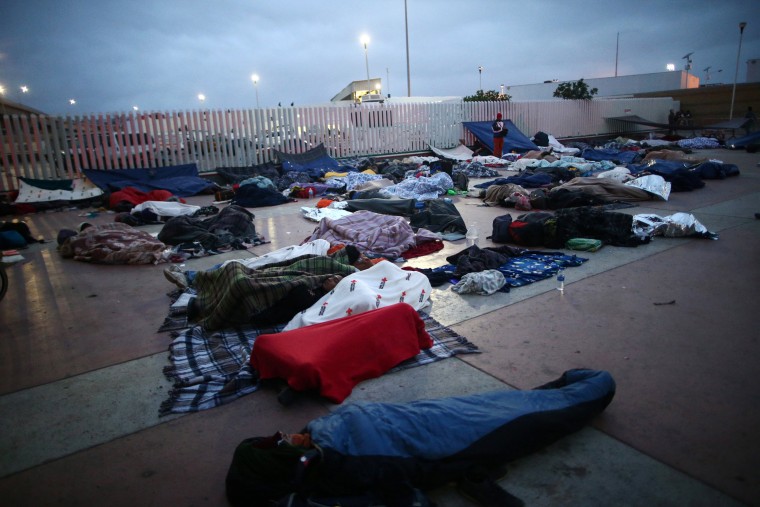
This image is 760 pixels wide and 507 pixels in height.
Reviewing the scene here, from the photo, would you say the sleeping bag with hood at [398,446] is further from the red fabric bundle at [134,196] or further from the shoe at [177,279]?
the red fabric bundle at [134,196]

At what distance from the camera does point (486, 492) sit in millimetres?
1818

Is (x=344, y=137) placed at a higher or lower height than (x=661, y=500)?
higher

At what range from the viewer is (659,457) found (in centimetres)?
202

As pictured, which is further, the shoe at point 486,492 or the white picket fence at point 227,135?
the white picket fence at point 227,135

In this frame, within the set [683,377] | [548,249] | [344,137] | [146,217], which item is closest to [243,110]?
[344,137]

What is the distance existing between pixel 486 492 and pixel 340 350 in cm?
→ 115

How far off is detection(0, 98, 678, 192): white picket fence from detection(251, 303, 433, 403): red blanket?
1089cm

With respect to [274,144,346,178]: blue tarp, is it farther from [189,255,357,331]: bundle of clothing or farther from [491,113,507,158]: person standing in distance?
[189,255,357,331]: bundle of clothing

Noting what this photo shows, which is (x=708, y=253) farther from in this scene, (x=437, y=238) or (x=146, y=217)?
(x=146, y=217)

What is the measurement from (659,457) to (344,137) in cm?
1401

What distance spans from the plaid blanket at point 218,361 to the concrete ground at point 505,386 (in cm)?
8

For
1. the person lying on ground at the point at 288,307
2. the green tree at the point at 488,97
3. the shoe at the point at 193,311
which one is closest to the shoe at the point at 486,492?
the person lying on ground at the point at 288,307

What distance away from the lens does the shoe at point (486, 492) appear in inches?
70.2

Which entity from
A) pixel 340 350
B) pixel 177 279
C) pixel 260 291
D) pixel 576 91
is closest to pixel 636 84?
pixel 576 91
